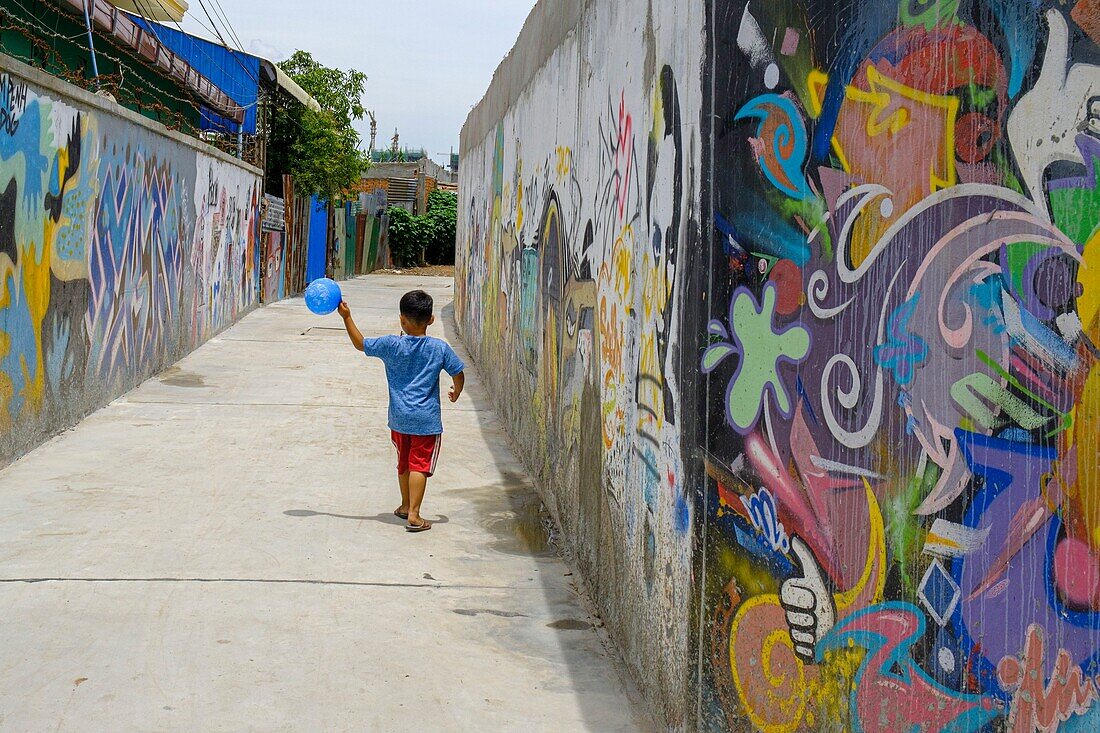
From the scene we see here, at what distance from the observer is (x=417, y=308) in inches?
242

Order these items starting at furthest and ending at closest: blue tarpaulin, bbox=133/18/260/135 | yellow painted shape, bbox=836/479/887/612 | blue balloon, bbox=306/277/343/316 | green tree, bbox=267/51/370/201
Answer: green tree, bbox=267/51/370/201 → blue tarpaulin, bbox=133/18/260/135 → blue balloon, bbox=306/277/343/316 → yellow painted shape, bbox=836/479/887/612

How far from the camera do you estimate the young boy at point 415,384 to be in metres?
6.15

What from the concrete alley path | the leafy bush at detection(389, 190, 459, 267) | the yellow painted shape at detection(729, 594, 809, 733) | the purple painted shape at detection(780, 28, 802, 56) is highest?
the leafy bush at detection(389, 190, 459, 267)

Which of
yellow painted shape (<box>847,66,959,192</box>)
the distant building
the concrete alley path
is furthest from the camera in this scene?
the distant building

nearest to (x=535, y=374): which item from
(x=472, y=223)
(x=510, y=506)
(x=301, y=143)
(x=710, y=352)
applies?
(x=510, y=506)

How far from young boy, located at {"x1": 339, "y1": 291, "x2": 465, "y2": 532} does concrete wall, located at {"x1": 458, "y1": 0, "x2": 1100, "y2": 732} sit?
2.06 metres

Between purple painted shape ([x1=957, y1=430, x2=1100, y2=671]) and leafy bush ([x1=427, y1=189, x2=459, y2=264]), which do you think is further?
leafy bush ([x1=427, y1=189, x2=459, y2=264])

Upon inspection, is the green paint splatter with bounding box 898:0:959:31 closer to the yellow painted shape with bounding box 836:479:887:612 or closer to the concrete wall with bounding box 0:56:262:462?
the yellow painted shape with bounding box 836:479:887:612

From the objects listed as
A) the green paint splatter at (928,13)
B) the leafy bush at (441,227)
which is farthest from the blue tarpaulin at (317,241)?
the green paint splatter at (928,13)

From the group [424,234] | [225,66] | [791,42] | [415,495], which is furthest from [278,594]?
[424,234]

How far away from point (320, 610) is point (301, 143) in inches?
815

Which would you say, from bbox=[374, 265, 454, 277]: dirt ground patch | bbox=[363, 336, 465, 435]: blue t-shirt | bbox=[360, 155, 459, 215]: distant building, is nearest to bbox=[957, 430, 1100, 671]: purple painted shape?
bbox=[363, 336, 465, 435]: blue t-shirt

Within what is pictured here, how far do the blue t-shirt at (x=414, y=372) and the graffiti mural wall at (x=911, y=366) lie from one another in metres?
3.27

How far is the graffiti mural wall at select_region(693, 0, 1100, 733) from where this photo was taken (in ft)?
6.18
